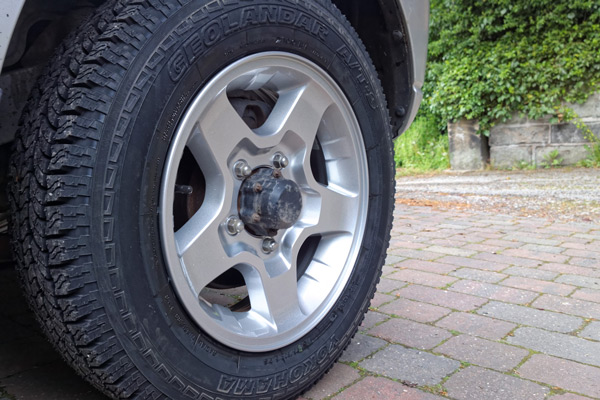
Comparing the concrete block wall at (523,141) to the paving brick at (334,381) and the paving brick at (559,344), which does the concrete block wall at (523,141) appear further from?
the paving brick at (334,381)

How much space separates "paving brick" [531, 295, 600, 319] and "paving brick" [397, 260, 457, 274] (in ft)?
2.06

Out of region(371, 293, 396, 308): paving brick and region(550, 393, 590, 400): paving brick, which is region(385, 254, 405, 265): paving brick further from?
region(550, 393, 590, 400): paving brick

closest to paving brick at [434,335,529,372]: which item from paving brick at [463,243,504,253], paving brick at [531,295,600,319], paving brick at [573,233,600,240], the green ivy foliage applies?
paving brick at [531,295,600,319]

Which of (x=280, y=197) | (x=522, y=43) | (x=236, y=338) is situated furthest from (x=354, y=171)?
(x=522, y=43)

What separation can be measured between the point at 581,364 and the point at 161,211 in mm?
1568

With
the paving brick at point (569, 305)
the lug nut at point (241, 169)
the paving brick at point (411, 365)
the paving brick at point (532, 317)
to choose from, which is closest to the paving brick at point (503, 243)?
the paving brick at point (569, 305)

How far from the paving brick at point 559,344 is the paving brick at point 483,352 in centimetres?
9

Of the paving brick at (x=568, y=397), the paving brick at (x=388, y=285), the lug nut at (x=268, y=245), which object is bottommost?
the paving brick at (x=568, y=397)

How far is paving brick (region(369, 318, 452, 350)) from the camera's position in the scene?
212cm

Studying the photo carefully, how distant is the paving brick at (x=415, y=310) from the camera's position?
2.40m

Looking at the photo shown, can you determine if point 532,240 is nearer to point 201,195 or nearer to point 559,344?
point 559,344

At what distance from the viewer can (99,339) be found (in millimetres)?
1199

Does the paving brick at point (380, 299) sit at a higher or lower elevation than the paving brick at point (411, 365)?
higher

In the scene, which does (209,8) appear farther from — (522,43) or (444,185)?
(522,43)
